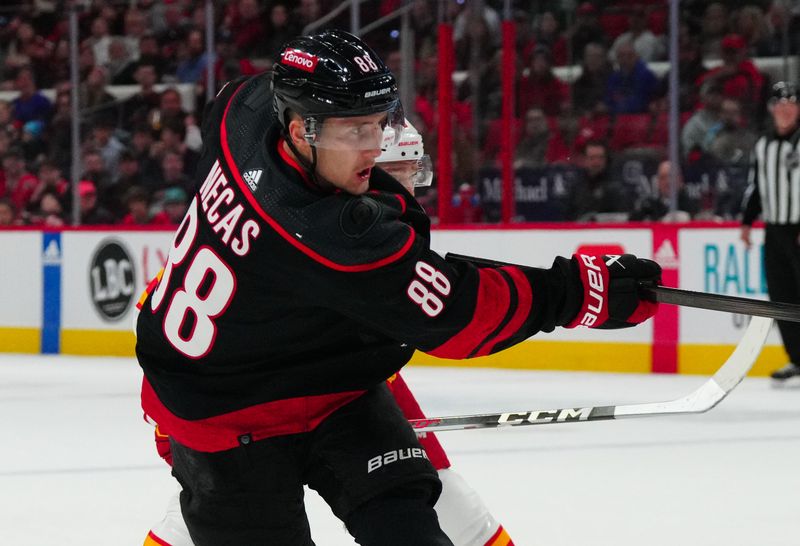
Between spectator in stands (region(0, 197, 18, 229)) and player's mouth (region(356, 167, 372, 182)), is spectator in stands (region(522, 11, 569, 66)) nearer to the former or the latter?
spectator in stands (region(0, 197, 18, 229))

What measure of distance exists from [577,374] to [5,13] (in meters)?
4.92

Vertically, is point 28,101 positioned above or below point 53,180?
above

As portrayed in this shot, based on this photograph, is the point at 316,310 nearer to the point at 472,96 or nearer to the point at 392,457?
the point at 392,457

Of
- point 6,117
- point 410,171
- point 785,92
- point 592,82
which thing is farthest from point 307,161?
point 6,117

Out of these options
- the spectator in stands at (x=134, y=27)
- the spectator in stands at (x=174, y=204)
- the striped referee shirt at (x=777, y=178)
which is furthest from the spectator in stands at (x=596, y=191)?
the spectator in stands at (x=134, y=27)

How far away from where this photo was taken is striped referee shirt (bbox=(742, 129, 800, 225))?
22.1 feet

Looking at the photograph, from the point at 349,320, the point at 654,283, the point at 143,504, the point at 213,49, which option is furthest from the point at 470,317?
the point at 213,49

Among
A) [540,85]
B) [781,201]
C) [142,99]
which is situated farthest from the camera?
[142,99]

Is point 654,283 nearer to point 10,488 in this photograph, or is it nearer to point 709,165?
point 10,488

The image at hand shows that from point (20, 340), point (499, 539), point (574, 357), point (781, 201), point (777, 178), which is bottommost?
point (20, 340)

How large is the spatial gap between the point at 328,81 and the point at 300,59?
2.5 inches

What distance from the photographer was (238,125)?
2.10 metres

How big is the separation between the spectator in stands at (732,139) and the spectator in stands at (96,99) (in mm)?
3915

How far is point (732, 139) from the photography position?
7.07 metres
